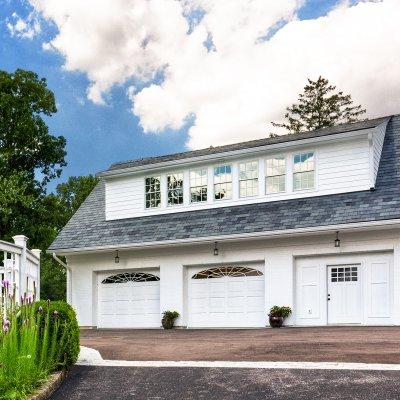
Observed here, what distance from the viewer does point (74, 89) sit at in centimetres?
3719

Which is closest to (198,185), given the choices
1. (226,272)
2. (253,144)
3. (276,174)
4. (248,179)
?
(248,179)

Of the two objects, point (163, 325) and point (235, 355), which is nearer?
point (235, 355)

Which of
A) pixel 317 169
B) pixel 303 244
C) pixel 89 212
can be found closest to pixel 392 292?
pixel 303 244

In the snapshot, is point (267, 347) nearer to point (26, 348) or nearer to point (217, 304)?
point (26, 348)

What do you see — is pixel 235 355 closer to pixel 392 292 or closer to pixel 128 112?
pixel 392 292

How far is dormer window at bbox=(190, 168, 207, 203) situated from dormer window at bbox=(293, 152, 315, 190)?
3221 millimetres

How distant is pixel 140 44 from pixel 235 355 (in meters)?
19.5

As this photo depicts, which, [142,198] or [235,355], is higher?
[142,198]

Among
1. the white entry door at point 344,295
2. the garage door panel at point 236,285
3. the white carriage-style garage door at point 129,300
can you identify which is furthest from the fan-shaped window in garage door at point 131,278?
the white entry door at point 344,295

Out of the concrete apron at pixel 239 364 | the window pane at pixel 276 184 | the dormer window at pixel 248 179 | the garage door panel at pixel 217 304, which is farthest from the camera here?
the dormer window at pixel 248 179

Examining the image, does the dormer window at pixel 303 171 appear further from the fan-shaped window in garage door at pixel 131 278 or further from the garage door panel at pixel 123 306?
the garage door panel at pixel 123 306

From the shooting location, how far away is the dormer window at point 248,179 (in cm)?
2011

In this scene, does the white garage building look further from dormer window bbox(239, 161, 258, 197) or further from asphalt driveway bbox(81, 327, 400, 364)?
asphalt driveway bbox(81, 327, 400, 364)

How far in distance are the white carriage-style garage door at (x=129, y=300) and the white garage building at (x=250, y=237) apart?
4cm
